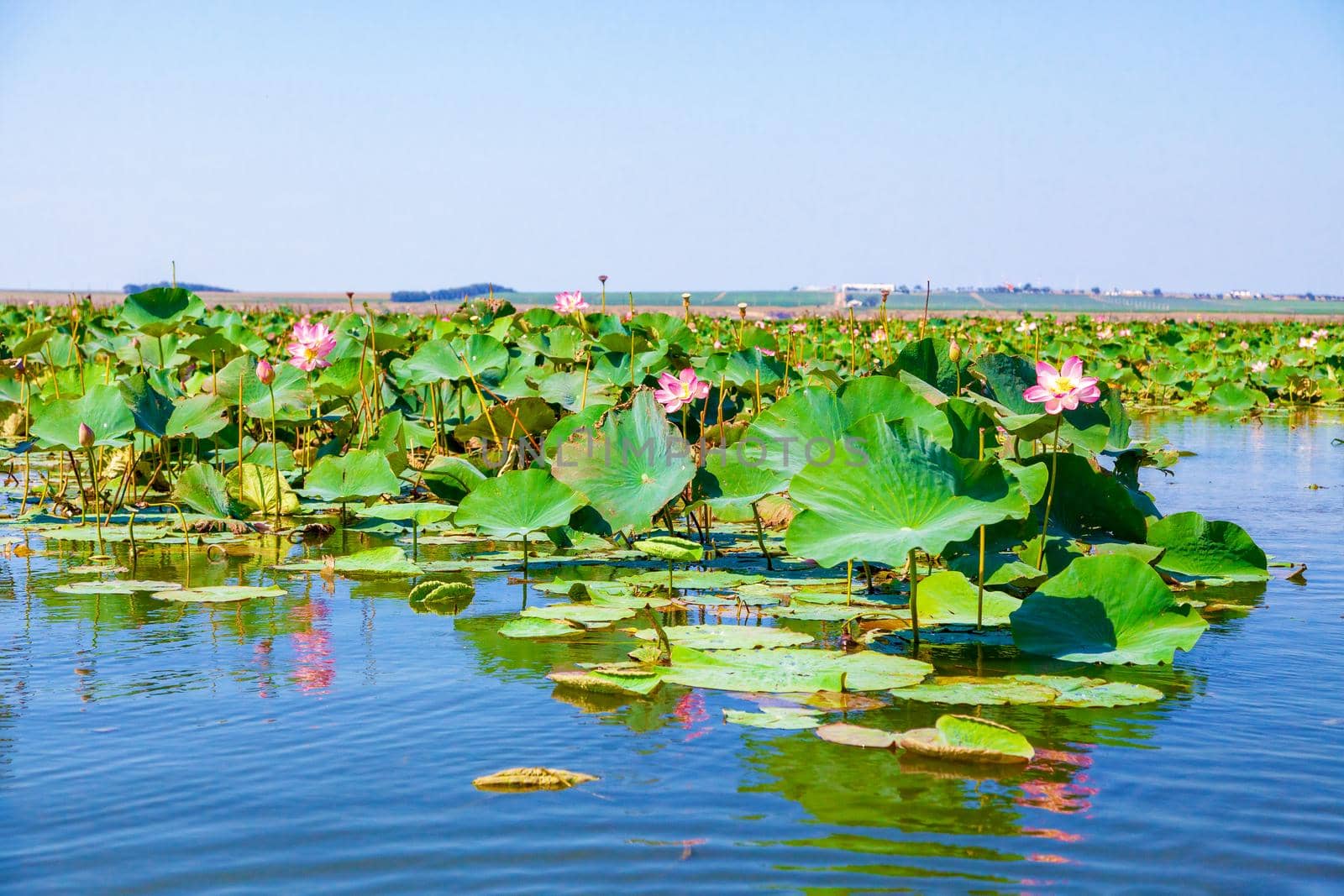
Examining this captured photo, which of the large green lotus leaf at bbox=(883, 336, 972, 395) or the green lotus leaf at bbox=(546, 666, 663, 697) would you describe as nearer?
the green lotus leaf at bbox=(546, 666, 663, 697)

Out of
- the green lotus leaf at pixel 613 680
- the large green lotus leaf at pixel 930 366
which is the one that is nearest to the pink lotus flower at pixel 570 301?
the large green lotus leaf at pixel 930 366

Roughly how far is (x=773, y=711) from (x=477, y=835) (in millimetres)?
771

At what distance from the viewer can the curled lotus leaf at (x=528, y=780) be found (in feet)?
6.78

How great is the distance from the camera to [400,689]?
8.75 ft

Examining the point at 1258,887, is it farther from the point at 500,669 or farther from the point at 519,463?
the point at 519,463

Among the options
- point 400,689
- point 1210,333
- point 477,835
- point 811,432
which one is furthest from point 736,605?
point 1210,333

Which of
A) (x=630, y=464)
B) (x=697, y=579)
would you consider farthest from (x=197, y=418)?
(x=697, y=579)

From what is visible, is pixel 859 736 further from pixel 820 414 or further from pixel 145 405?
pixel 145 405

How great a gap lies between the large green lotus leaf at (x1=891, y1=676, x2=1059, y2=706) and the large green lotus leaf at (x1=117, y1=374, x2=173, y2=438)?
10.3 feet

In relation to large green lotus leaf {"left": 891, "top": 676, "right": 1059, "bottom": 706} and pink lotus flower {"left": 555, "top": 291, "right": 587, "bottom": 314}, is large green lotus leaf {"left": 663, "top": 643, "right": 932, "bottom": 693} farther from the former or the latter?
pink lotus flower {"left": 555, "top": 291, "right": 587, "bottom": 314}

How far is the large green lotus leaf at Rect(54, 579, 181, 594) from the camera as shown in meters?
3.66

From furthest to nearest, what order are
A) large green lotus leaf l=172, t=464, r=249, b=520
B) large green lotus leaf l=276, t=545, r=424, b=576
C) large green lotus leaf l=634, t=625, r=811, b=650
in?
large green lotus leaf l=172, t=464, r=249, b=520 → large green lotus leaf l=276, t=545, r=424, b=576 → large green lotus leaf l=634, t=625, r=811, b=650

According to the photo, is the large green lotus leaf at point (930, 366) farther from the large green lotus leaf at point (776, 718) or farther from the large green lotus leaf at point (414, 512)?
the large green lotus leaf at point (776, 718)

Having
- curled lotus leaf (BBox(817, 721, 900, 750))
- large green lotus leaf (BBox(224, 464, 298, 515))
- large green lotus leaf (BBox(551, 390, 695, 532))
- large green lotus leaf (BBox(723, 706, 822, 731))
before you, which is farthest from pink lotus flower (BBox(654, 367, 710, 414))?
curled lotus leaf (BBox(817, 721, 900, 750))
